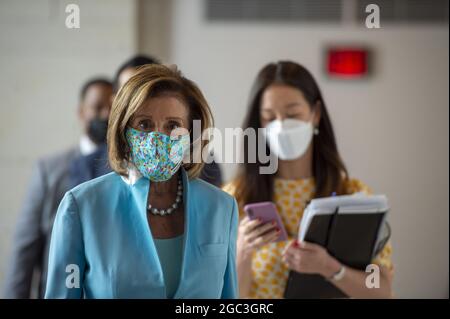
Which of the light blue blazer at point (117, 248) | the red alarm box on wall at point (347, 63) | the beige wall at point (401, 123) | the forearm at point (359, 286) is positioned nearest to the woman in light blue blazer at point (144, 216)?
the light blue blazer at point (117, 248)

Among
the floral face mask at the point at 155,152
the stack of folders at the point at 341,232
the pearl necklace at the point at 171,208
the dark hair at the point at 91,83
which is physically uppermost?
the dark hair at the point at 91,83

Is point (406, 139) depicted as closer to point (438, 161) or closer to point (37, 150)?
point (438, 161)

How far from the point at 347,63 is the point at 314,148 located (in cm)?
69

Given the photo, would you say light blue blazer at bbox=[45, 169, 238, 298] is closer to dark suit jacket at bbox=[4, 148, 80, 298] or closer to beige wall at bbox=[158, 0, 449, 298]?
beige wall at bbox=[158, 0, 449, 298]

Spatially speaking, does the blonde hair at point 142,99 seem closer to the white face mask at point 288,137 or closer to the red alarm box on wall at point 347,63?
the white face mask at point 288,137

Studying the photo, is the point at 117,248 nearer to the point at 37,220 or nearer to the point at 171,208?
the point at 171,208

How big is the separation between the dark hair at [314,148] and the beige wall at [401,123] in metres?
0.03

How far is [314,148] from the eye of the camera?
1.40 metres

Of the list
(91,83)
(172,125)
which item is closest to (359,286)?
(172,125)

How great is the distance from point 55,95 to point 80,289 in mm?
1740

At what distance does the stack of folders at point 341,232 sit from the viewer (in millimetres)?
1329

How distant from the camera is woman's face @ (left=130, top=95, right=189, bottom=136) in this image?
3.36 ft

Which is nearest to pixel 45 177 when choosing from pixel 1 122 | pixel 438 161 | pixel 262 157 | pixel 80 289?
pixel 1 122

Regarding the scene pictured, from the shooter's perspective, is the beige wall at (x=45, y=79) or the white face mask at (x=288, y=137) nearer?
the white face mask at (x=288, y=137)
